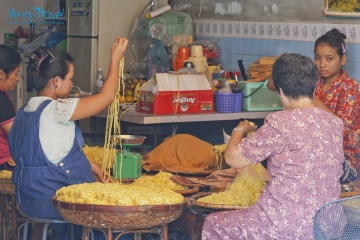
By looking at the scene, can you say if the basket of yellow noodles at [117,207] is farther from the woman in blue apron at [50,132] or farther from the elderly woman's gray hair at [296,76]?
the elderly woman's gray hair at [296,76]

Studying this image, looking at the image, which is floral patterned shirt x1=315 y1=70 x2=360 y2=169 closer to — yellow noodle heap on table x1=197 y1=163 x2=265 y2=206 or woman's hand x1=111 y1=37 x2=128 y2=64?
yellow noodle heap on table x1=197 y1=163 x2=265 y2=206

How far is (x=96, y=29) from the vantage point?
7121 millimetres

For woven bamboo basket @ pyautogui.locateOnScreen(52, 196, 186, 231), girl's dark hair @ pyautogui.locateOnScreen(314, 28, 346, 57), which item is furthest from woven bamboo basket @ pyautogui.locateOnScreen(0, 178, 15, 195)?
girl's dark hair @ pyautogui.locateOnScreen(314, 28, 346, 57)

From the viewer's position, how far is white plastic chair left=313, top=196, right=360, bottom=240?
271 cm

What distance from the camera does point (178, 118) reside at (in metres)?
5.55

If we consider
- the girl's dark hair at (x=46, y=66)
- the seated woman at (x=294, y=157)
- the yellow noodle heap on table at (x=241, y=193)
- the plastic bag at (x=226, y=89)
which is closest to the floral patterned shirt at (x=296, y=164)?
the seated woman at (x=294, y=157)

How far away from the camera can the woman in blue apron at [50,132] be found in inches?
144

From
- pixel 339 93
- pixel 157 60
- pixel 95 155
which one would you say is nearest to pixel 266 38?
pixel 157 60

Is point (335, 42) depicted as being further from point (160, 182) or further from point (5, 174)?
point (5, 174)

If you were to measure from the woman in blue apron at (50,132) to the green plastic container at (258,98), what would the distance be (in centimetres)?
234

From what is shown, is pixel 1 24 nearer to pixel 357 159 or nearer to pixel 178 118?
pixel 178 118

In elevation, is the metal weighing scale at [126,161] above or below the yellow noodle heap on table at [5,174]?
above

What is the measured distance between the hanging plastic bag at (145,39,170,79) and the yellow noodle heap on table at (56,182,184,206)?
328 cm

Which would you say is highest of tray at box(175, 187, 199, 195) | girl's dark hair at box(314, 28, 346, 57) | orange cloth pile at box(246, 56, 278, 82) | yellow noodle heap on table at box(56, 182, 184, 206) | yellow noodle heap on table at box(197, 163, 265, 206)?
girl's dark hair at box(314, 28, 346, 57)
